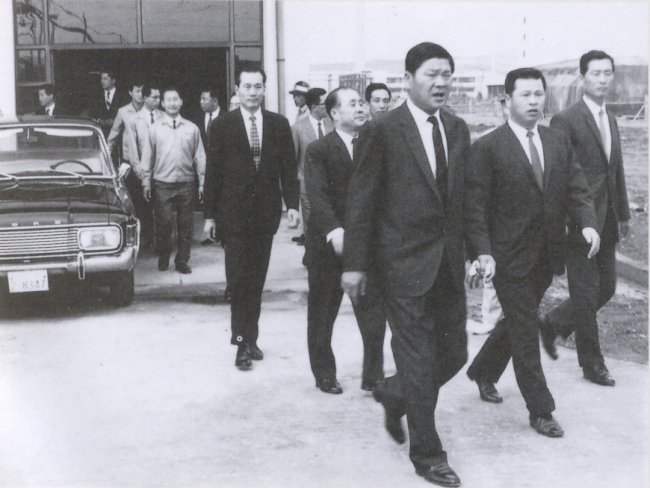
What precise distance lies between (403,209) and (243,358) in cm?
219

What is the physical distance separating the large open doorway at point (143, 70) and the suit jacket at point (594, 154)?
7717mm

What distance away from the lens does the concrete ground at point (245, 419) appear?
405 cm

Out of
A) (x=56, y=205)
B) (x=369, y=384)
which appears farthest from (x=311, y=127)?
(x=369, y=384)

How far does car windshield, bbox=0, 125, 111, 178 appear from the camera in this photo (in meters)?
7.87

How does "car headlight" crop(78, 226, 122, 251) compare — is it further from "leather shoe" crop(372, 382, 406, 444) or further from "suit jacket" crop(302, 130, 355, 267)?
"leather shoe" crop(372, 382, 406, 444)

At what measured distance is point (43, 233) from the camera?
7160mm

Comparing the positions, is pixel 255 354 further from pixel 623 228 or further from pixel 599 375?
pixel 623 228

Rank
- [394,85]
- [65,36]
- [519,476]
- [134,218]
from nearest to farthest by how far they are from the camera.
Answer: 1. [519,476]
2. [134,218]
3. [394,85]
4. [65,36]

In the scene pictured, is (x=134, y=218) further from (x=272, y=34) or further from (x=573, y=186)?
(x=272, y=34)

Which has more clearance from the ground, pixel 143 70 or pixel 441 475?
pixel 143 70

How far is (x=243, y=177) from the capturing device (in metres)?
5.90

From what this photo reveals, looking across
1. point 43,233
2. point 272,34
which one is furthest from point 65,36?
point 43,233

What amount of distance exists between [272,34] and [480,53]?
135 inches

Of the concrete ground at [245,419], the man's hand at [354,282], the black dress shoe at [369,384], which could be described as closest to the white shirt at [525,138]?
the man's hand at [354,282]
